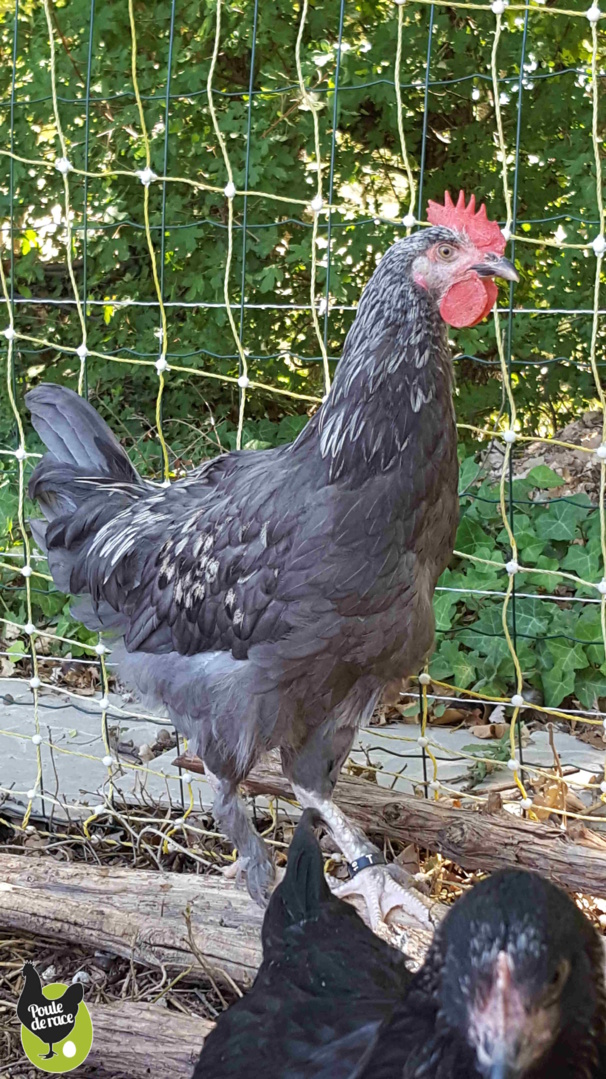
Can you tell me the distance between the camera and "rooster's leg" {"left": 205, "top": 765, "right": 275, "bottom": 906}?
2.55 m

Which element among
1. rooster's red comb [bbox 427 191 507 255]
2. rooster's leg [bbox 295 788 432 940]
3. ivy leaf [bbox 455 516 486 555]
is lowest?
rooster's leg [bbox 295 788 432 940]

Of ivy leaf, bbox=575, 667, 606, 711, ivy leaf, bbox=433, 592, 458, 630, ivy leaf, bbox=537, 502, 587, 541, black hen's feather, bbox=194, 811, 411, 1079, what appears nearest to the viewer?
black hen's feather, bbox=194, 811, 411, 1079

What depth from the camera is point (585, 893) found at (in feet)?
8.01

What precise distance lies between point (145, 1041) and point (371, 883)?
648 mm

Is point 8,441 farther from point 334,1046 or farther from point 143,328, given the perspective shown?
point 334,1046

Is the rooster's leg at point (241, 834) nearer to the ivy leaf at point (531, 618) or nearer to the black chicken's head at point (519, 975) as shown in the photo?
the black chicken's head at point (519, 975)

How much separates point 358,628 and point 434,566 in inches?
11.3

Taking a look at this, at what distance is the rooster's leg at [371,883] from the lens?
240 centimetres

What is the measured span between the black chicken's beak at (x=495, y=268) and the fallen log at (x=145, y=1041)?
5.50 ft

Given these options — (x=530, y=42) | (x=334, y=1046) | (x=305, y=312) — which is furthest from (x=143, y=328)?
(x=334, y=1046)

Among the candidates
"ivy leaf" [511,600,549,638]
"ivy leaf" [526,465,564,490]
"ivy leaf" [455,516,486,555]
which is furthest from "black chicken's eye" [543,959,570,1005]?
"ivy leaf" [526,465,564,490]

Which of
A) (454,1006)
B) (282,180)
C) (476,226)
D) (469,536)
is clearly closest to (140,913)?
(454,1006)

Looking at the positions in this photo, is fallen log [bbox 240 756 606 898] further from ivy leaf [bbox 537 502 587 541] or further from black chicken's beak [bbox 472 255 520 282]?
ivy leaf [bbox 537 502 587 541]

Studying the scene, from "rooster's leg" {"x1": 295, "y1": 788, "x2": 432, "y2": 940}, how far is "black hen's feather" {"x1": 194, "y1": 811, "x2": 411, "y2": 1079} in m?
0.63
